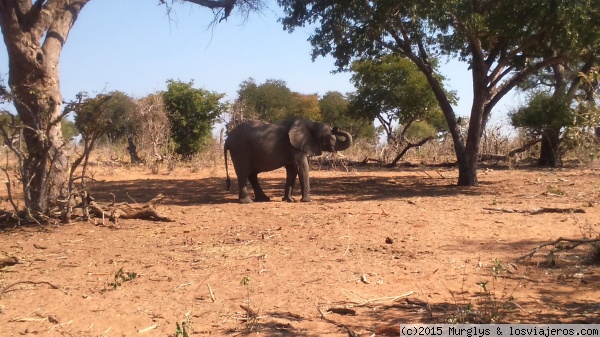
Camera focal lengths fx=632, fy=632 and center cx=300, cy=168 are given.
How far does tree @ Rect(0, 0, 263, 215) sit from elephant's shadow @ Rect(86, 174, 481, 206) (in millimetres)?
2449

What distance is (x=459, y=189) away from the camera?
13805mm

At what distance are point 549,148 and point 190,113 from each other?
13.0 meters

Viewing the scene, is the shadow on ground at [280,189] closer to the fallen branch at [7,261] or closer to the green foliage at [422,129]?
the fallen branch at [7,261]

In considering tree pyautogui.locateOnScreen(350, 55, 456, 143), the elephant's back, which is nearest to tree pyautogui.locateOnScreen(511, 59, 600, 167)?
tree pyautogui.locateOnScreen(350, 55, 456, 143)

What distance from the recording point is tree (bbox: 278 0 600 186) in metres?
11.9

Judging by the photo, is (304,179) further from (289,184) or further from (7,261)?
(7,261)

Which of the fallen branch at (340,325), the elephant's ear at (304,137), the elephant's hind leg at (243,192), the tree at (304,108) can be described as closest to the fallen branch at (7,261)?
the fallen branch at (340,325)

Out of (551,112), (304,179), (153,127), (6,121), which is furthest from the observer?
(153,127)

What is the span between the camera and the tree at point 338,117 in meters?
33.4

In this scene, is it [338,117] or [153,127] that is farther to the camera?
[338,117]

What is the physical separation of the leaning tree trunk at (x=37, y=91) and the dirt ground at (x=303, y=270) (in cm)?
66

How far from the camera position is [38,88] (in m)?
9.12

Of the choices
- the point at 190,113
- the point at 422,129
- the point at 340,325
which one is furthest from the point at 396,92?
the point at 340,325

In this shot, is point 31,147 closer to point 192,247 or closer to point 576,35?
point 192,247
